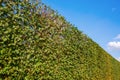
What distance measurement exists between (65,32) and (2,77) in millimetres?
3593

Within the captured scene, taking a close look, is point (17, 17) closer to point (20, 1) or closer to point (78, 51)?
point (20, 1)

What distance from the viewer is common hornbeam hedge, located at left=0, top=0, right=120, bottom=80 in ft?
18.2

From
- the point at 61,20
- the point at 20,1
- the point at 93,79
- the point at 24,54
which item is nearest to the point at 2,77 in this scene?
the point at 24,54

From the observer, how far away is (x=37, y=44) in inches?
260

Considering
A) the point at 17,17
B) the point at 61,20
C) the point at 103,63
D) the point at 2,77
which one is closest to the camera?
the point at 2,77

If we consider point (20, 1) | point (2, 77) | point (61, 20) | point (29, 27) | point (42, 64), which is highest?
point (61, 20)

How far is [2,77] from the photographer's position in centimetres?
547

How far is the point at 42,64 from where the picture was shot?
6660 mm

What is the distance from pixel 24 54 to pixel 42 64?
2.55 ft

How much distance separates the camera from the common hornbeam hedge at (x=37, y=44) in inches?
218

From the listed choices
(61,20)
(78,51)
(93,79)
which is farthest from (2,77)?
(93,79)

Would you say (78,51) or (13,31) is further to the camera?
(78,51)

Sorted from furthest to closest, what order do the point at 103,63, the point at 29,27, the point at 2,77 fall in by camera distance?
the point at 103,63
the point at 29,27
the point at 2,77

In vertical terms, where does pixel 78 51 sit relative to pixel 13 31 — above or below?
above
